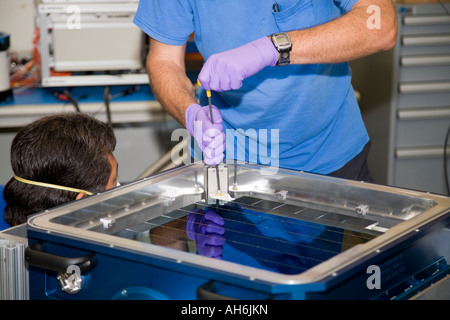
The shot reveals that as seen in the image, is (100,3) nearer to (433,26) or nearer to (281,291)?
(433,26)

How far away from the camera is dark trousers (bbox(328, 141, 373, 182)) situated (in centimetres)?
164

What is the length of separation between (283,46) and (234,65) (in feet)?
0.37

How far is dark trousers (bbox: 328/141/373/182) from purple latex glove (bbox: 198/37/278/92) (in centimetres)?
46

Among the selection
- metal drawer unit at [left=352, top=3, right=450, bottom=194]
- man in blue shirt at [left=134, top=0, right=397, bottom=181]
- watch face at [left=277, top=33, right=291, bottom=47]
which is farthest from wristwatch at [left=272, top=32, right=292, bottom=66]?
metal drawer unit at [left=352, top=3, right=450, bottom=194]

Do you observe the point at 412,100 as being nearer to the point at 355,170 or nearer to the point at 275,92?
the point at 355,170

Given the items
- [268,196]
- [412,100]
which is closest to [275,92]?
[268,196]

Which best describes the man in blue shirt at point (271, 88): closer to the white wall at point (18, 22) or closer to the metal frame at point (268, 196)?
the metal frame at point (268, 196)

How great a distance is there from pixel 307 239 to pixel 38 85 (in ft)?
6.54

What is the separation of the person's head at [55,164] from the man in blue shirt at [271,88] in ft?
0.69

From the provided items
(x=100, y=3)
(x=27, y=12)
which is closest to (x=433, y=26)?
→ (x=100, y=3)

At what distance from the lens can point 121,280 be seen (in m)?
0.90

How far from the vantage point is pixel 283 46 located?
1.29m

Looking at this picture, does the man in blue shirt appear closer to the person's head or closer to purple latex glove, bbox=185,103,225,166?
purple latex glove, bbox=185,103,225,166

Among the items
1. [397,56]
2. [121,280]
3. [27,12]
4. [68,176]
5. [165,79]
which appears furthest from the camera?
[27,12]
